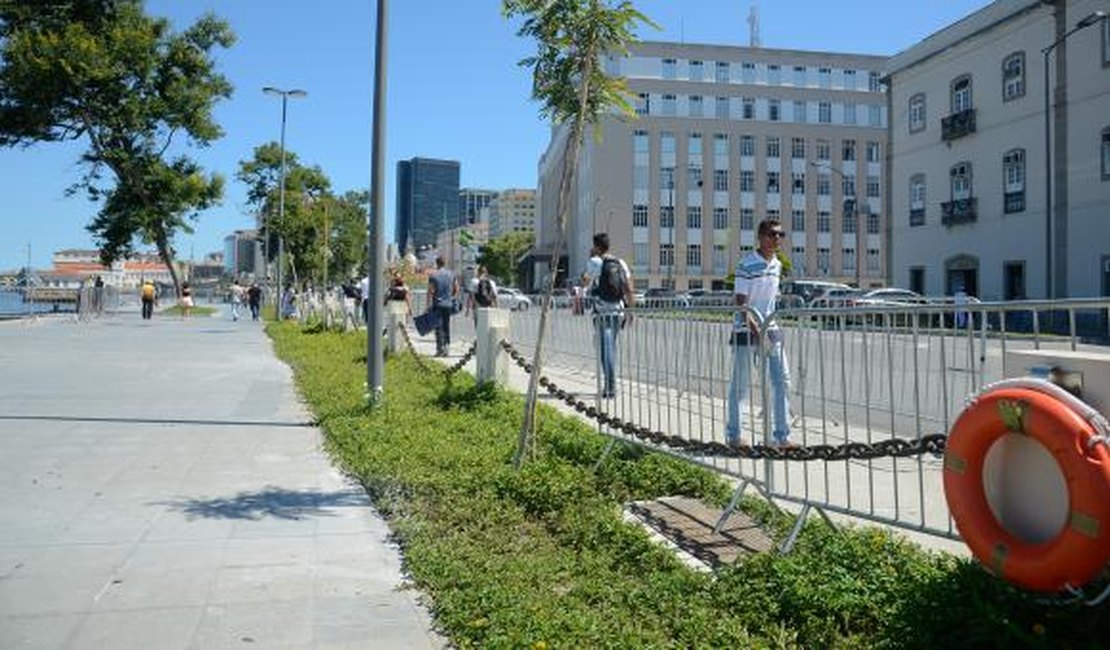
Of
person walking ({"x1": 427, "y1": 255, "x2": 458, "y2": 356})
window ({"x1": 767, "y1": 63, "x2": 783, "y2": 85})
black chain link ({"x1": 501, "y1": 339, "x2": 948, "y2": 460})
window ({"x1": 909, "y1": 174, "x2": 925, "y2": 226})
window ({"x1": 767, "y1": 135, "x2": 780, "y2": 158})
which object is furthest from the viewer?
window ({"x1": 767, "y1": 63, "x2": 783, "y2": 85})

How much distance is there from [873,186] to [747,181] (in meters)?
12.8

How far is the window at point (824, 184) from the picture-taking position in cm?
8825

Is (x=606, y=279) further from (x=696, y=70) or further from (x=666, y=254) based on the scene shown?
(x=696, y=70)

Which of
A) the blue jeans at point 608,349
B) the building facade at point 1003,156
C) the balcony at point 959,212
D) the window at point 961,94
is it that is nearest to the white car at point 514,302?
the blue jeans at point 608,349

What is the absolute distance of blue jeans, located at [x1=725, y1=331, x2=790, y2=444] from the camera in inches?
253

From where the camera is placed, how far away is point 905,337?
207 inches

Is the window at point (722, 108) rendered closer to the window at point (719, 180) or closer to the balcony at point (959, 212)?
the window at point (719, 180)

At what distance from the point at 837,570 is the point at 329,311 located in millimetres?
25182

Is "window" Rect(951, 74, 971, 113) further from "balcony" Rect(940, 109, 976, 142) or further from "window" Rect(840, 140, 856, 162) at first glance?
"window" Rect(840, 140, 856, 162)

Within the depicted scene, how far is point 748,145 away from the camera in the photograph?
86.4 meters

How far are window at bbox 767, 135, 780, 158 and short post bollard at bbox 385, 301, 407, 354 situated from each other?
73.0 m

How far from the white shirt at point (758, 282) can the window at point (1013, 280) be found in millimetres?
34711

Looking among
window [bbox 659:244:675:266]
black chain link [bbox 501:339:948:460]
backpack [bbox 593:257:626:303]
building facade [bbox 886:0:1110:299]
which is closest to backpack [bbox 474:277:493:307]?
backpack [bbox 593:257:626:303]

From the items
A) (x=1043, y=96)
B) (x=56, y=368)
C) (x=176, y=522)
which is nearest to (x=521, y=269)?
(x=1043, y=96)
